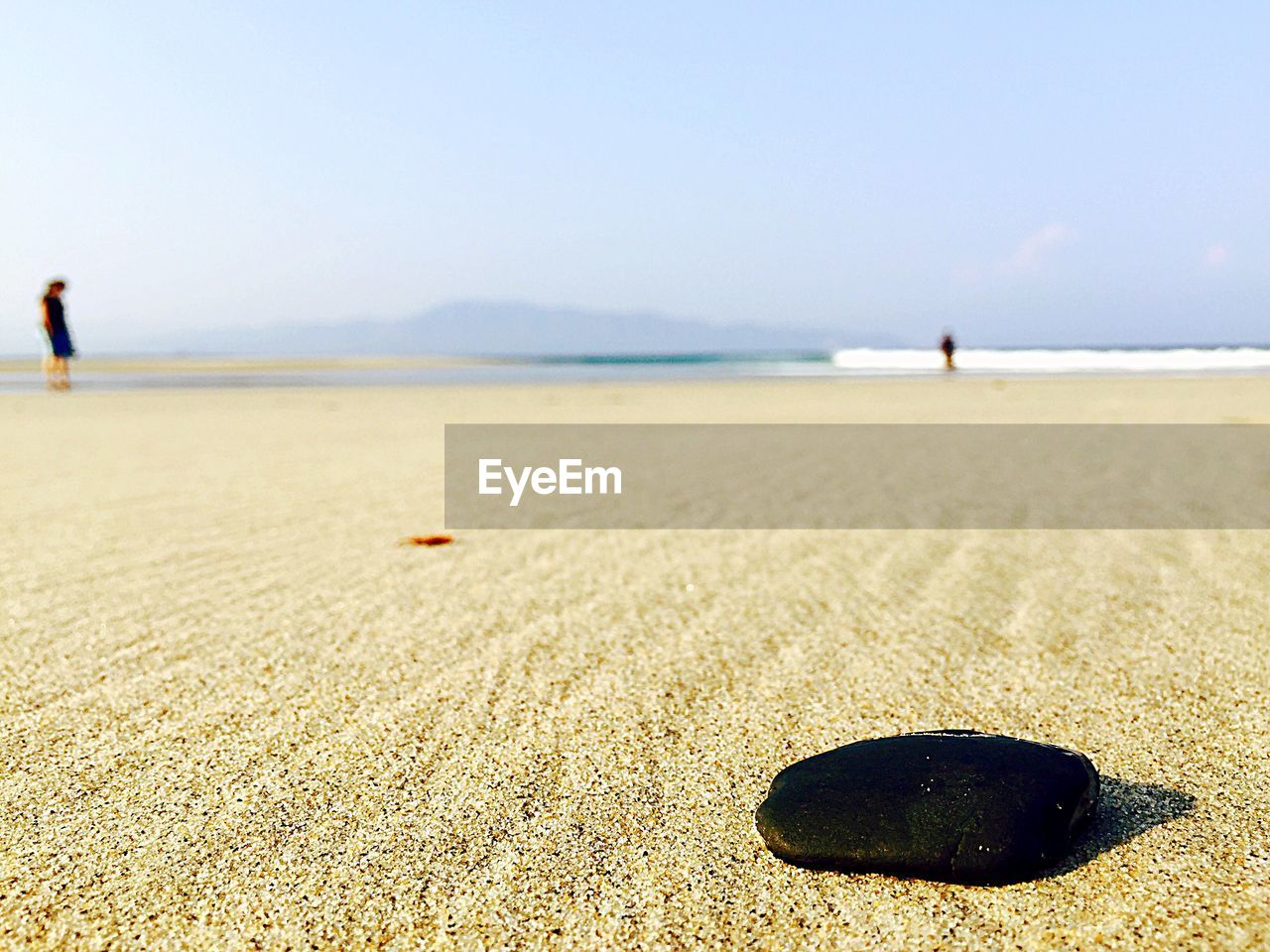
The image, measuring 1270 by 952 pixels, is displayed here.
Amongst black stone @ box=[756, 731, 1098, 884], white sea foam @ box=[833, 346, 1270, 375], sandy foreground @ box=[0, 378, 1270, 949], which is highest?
white sea foam @ box=[833, 346, 1270, 375]

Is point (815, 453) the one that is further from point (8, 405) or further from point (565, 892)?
point (8, 405)

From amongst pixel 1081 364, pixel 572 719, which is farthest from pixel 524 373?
pixel 572 719

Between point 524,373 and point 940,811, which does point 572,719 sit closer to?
point 940,811

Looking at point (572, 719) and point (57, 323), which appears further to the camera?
point (57, 323)

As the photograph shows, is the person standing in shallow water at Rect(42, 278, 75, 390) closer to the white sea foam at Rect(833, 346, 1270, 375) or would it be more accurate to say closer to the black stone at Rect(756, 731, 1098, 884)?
the black stone at Rect(756, 731, 1098, 884)

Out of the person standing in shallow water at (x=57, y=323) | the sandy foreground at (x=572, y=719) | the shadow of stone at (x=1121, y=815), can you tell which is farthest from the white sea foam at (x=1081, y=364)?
the shadow of stone at (x=1121, y=815)

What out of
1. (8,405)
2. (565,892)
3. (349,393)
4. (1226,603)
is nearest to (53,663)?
(565,892)

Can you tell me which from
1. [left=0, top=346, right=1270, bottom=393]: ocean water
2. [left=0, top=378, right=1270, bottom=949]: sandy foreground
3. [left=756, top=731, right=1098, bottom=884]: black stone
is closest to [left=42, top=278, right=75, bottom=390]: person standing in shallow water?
[left=0, top=346, right=1270, bottom=393]: ocean water

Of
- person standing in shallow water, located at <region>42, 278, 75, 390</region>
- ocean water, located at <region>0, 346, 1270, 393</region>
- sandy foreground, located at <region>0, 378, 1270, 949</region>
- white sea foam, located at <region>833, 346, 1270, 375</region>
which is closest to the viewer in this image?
sandy foreground, located at <region>0, 378, 1270, 949</region>
